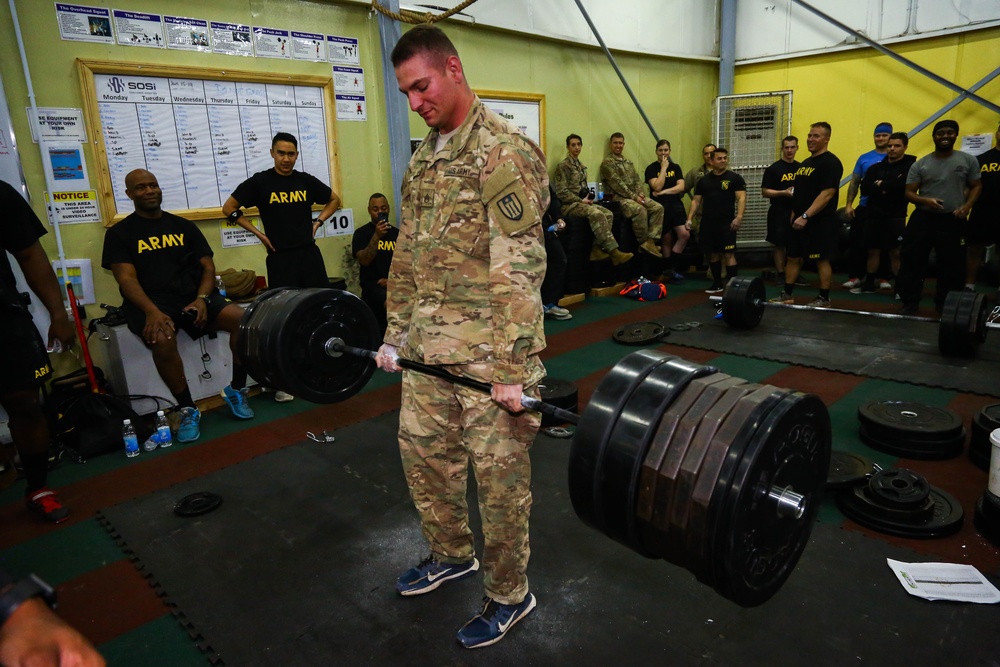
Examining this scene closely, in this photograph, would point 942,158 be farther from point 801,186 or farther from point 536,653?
point 536,653

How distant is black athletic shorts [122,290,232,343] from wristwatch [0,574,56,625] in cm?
295

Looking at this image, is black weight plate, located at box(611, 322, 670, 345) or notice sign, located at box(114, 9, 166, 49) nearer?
notice sign, located at box(114, 9, 166, 49)

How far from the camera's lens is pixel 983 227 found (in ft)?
16.3

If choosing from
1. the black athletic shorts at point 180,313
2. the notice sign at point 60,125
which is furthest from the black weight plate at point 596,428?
the notice sign at point 60,125

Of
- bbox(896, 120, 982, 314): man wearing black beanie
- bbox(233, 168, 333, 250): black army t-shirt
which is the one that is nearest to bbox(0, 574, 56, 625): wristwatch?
bbox(233, 168, 333, 250): black army t-shirt

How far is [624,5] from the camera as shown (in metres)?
6.90

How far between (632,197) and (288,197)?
4.03 m

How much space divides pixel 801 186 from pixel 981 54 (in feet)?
10.2

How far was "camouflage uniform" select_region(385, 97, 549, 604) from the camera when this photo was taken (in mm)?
1472

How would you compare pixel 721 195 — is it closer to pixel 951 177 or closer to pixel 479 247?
pixel 951 177

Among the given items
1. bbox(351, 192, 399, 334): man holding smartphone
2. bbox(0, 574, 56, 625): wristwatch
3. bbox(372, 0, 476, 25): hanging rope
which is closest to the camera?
bbox(0, 574, 56, 625): wristwatch

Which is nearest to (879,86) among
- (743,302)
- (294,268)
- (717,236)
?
(717,236)

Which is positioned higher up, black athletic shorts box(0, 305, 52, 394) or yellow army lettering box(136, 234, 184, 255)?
yellow army lettering box(136, 234, 184, 255)

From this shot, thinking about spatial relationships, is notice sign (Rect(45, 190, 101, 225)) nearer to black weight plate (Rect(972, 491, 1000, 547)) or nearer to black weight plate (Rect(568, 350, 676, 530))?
black weight plate (Rect(568, 350, 676, 530))
